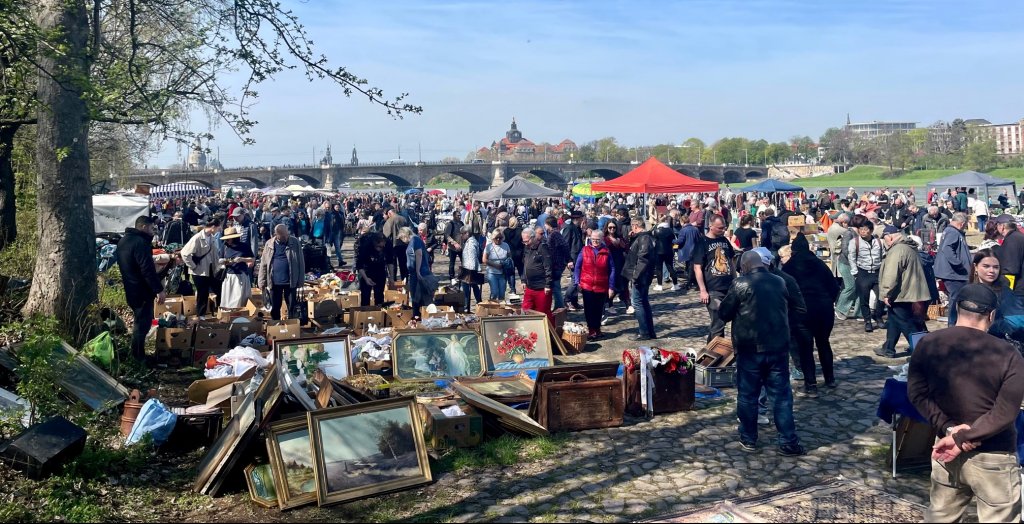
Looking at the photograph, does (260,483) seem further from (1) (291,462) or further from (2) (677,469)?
(2) (677,469)

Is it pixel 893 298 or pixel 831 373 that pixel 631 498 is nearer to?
pixel 831 373

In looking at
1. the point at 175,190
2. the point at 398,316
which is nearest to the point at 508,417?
the point at 398,316

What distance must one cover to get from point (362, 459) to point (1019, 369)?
411 cm

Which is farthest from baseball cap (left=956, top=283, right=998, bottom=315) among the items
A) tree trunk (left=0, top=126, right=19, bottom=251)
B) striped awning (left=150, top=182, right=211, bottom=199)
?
striped awning (left=150, top=182, right=211, bottom=199)

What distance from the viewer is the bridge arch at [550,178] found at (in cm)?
9038

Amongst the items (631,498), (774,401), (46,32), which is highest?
(46,32)

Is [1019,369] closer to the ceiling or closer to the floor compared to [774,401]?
closer to the ceiling

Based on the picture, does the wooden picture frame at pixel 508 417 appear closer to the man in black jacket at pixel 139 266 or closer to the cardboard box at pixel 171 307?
the man in black jacket at pixel 139 266

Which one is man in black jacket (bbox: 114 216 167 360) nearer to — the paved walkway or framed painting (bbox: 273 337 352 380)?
framed painting (bbox: 273 337 352 380)

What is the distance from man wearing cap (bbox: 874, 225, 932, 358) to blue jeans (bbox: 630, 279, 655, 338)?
9.45 feet

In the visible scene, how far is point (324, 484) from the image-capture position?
5.43m

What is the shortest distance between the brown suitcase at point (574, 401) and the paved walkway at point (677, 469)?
0.11 meters

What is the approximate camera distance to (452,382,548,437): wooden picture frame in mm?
6602

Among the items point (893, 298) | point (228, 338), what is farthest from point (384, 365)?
point (893, 298)
